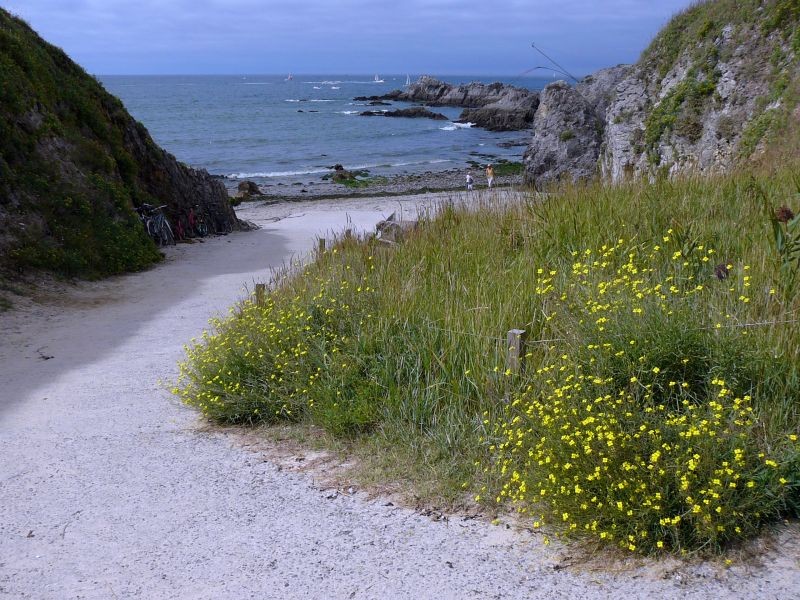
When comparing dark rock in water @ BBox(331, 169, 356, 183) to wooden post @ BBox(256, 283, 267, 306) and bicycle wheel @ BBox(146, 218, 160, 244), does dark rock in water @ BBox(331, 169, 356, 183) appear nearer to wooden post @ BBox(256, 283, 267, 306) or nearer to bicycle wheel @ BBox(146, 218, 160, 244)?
bicycle wheel @ BBox(146, 218, 160, 244)

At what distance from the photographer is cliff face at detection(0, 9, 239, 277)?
14.1 meters

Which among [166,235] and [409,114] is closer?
[166,235]

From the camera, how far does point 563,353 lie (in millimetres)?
5309

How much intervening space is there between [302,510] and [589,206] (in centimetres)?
441

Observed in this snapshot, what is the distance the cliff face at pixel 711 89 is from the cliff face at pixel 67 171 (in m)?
9.30

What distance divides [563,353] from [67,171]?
13.5 meters

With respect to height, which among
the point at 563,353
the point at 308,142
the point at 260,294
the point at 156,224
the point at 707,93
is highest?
the point at 707,93

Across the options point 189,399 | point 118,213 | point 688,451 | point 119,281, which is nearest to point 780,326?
point 688,451

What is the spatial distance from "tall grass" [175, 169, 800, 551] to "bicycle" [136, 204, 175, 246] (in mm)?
10634

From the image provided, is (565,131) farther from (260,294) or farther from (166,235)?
(260,294)

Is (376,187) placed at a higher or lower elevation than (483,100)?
lower

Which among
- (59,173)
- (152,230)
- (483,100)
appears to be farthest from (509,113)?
(59,173)

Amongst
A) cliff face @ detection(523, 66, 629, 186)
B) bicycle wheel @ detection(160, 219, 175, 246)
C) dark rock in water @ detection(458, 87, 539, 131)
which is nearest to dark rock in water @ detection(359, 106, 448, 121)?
dark rock in water @ detection(458, 87, 539, 131)

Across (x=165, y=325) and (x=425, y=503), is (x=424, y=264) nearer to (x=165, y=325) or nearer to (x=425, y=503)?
(x=425, y=503)
